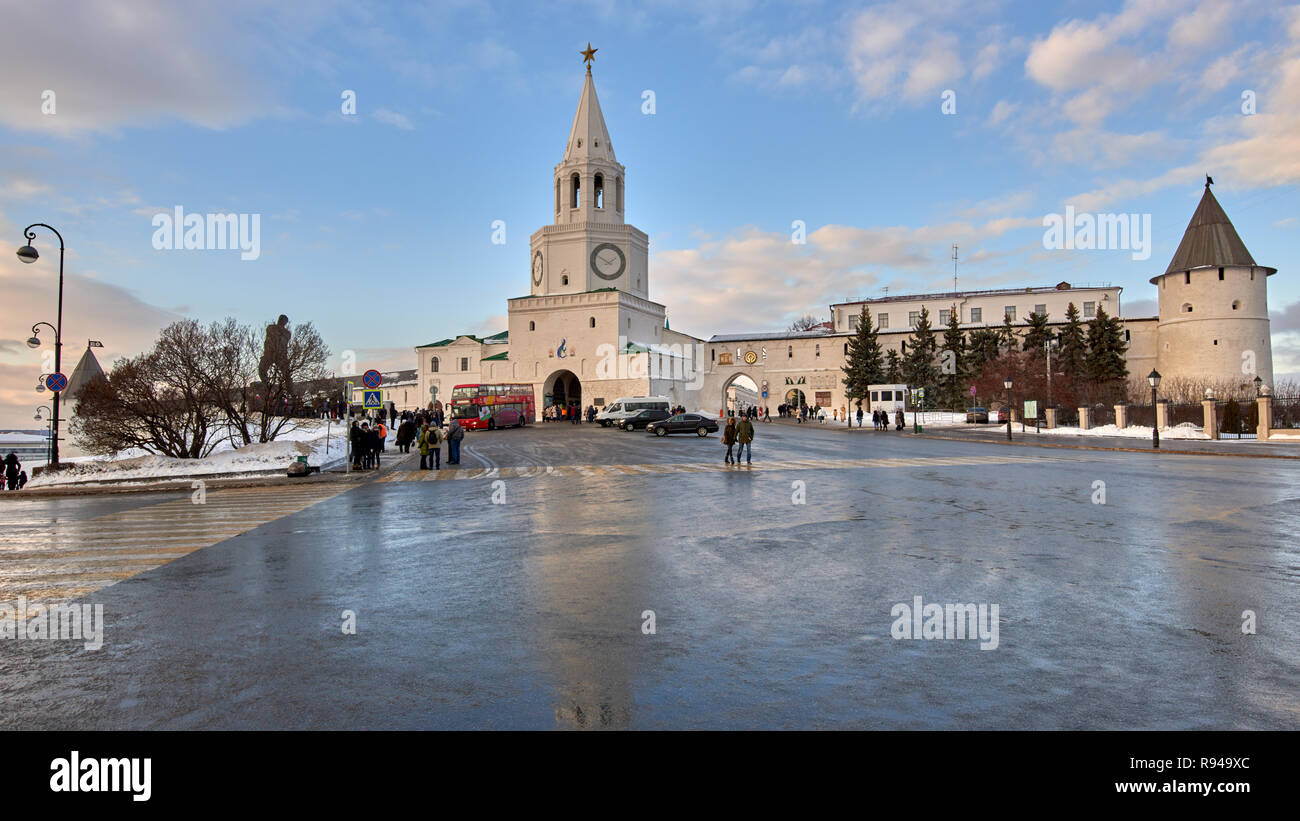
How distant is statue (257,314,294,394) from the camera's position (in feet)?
99.8

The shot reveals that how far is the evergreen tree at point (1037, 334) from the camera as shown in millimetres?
72812

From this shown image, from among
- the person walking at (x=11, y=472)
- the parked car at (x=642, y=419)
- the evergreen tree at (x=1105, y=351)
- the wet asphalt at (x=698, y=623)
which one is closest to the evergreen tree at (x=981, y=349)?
the evergreen tree at (x=1105, y=351)

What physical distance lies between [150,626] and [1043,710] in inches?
265

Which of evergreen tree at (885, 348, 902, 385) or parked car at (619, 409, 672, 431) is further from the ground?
evergreen tree at (885, 348, 902, 385)

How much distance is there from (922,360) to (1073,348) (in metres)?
13.5

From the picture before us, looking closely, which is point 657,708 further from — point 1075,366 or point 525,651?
point 1075,366

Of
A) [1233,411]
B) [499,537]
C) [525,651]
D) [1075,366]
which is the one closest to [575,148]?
[1075,366]

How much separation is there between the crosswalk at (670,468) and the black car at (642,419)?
26078 mm

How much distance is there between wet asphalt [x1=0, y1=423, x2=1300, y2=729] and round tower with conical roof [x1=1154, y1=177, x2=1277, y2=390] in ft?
213

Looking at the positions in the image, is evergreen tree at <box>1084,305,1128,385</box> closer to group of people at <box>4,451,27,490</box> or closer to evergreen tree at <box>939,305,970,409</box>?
evergreen tree at <box>939,305,970,409</box>

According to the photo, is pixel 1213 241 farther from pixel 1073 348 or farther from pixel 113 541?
pixel 113 541

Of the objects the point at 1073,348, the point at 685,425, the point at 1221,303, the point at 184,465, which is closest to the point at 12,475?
the point at 184,465

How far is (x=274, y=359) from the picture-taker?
101ft

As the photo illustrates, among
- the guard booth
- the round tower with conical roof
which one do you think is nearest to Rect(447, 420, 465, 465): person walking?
the guard booth
